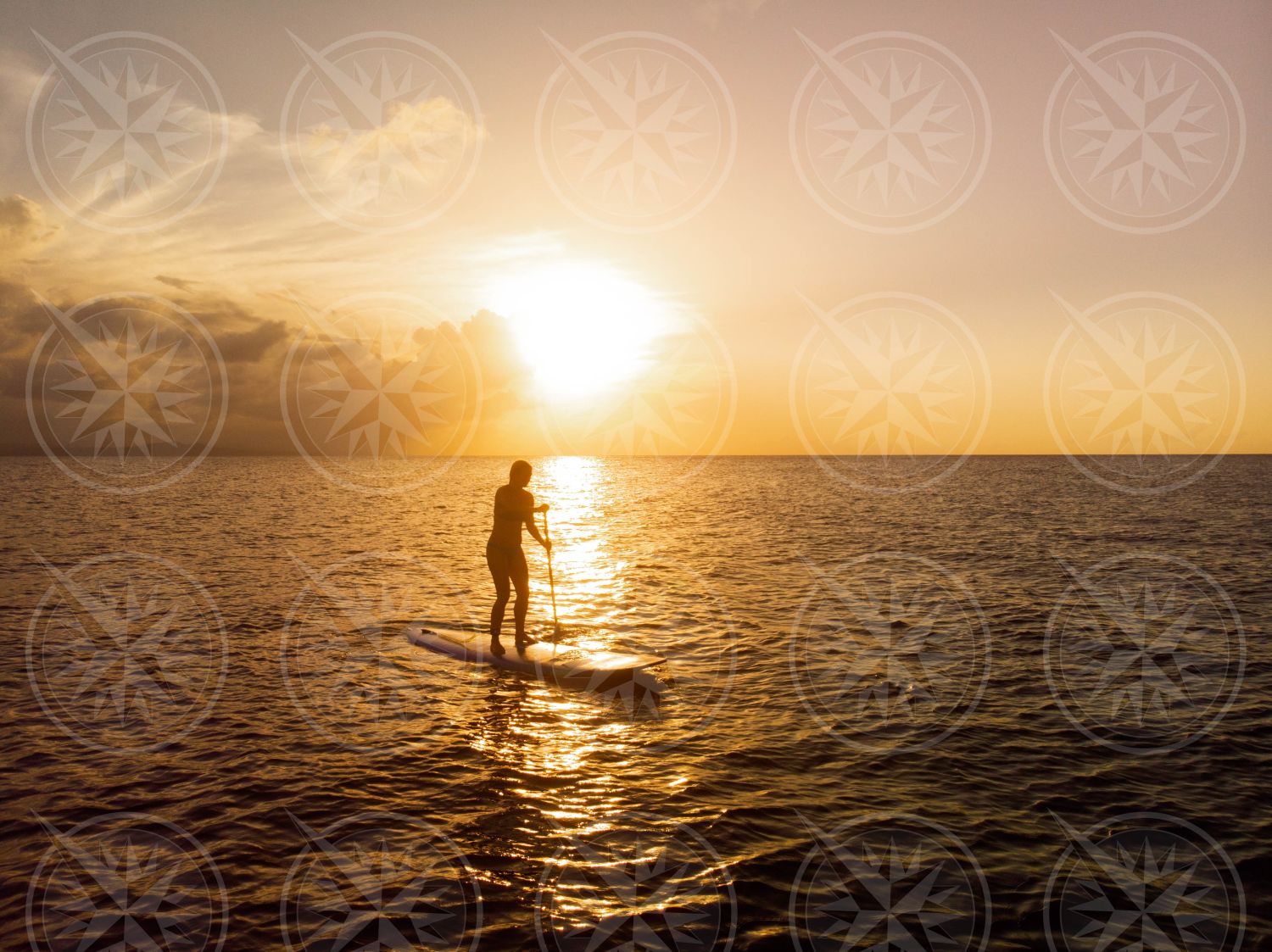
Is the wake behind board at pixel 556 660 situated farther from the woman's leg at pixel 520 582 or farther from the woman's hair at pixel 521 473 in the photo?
the woman's hair at pixel 521 473

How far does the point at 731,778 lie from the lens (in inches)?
402

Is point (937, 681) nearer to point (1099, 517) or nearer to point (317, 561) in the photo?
point (317, 561)

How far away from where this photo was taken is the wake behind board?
13826 mm

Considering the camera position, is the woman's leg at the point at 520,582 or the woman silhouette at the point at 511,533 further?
the woman's leg at the point at 520,582
